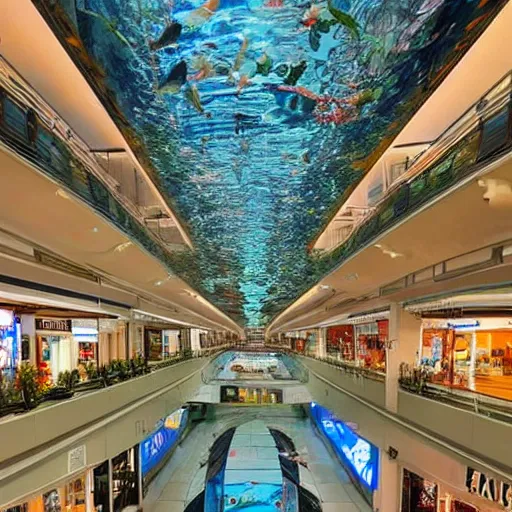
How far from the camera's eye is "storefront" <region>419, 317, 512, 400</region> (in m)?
4.58

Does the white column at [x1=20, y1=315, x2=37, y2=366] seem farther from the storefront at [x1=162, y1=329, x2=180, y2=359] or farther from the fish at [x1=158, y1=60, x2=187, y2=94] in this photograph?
the fish at [x1=158, y1=60, x2=187, y2=94]

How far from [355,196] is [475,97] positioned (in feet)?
6.94

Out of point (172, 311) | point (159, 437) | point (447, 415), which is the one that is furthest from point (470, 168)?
point (159, 437)

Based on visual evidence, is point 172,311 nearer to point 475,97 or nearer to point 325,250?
point 325,250

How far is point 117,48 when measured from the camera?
180 cm

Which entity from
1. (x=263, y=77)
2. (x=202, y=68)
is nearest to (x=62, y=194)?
Result: (x=202, y=68)

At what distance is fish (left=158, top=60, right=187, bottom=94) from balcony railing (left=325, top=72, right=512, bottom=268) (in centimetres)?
139

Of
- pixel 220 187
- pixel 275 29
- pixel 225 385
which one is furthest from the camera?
pixel 225 385

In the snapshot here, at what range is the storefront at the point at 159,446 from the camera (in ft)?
36.2

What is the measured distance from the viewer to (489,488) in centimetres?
392

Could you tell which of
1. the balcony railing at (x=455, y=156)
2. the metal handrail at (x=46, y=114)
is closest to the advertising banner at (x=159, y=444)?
the metal handrail at (x=46, y=114)

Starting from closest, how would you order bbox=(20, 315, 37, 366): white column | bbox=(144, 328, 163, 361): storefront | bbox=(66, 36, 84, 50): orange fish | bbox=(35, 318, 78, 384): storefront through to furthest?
bbox=(66, 36, 84, 50): orange fish, bbox=(35, 318, 78, 384): storefront, bbox=(20, 315, 37, 366): white column, bbox=(144, 328, 163, 361): storefront

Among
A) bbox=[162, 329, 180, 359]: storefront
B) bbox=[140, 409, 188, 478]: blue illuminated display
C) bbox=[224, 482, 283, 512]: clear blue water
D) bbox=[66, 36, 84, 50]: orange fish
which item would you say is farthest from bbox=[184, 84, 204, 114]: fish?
bbox=[224, 482, 283, 512]: clear blue water

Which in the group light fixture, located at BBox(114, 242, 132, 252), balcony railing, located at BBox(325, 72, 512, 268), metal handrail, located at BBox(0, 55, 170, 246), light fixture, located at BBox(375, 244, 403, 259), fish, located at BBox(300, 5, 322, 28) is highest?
fish, located at BBox(300, 5, 322, 28)
